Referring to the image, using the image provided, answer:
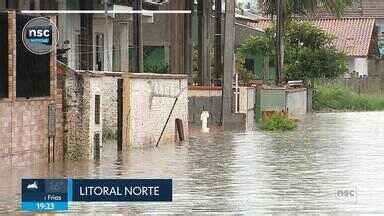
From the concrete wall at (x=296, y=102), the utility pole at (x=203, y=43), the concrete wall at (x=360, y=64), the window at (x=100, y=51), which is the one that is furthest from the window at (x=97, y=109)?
the concrete wall at (x=360, y=64)

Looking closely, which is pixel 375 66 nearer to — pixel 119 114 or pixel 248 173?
pixel 119 114

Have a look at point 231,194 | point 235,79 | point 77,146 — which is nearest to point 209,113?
point 235,79

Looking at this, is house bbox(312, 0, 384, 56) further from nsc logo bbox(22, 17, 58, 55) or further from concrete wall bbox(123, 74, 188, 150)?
nsc logo bbox(22, 17, 58, 55)

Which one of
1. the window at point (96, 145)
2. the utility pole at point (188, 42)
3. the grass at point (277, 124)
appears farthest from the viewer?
the utility pole at point (188, 42)

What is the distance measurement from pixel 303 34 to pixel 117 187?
54.6 m

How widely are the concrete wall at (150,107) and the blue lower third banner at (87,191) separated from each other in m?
14.5

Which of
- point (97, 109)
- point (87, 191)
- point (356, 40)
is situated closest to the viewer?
point (87, 191)

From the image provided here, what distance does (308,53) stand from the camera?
64.4 m

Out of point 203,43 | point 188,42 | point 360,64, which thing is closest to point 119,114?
point 203,43

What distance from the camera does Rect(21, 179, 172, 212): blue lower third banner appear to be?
11.4 metres

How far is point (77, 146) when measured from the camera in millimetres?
22734

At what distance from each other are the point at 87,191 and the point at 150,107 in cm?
1632

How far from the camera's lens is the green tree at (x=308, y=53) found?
212ft

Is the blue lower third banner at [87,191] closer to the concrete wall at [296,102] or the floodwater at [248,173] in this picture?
the floodwater at [248,173]
